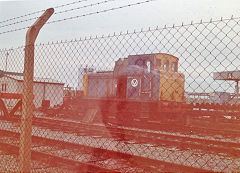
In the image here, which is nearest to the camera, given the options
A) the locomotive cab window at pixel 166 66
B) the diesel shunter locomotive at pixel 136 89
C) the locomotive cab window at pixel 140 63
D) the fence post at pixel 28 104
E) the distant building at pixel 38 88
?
the fence post at pixel 28 104

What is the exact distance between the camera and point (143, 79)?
13016mm

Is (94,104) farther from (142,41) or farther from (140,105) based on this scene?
(142,41)

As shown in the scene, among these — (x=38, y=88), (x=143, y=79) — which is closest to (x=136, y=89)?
(x=143, y=79)

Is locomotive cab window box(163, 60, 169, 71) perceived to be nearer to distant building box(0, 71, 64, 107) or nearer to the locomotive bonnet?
the locomotive bonnet

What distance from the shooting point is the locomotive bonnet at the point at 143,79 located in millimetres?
12750

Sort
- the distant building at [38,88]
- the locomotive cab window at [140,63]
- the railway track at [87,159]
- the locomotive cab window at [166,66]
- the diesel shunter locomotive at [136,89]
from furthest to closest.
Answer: the distant building at [38,88] < the locomotive cab window at [166,66] < the locomotive cab window at [140,63] < the diesel shunter locomotive at [136,89] < the railway track at [87,159]

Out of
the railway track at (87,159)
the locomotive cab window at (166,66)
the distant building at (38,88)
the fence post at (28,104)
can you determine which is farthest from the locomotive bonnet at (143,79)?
the distant building at (38,88)

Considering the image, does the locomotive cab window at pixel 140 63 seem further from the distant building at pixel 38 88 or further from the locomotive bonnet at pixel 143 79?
the distant building at pixel 38 88

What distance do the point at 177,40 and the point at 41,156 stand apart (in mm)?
2781

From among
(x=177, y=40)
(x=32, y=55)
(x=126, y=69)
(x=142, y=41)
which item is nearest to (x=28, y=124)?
(x=32, y=55)

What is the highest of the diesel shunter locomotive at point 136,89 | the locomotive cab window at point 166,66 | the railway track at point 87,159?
the locomotive cab window at point 166,66

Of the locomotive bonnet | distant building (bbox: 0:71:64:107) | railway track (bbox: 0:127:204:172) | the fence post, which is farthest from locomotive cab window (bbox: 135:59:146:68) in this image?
distant building (bbox: 0:71:64:107)

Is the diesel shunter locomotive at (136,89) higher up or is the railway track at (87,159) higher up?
the diesel shunter locomotive at (136,89)

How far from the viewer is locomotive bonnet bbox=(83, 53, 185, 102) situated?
12750mm
